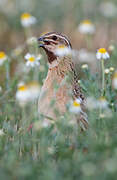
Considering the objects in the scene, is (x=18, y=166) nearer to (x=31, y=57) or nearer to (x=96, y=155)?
(x=96, y=155)

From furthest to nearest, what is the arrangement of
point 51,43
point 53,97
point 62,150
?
point 51,43
point 53,97
point 62,150

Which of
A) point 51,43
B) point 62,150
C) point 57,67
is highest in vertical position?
point 51,43

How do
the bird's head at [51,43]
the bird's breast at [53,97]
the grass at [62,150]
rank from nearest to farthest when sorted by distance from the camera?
the grass at [62,150]
the bird's breast at [53,97]
the bird's head at [51,43]

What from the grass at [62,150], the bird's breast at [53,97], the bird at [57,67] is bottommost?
the grass at [62,150]

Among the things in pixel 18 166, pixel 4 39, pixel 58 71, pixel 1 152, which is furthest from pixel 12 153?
pixel 4 39

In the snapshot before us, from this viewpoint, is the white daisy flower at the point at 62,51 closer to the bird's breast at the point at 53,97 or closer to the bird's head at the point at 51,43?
the bird's head at the point at 51,43

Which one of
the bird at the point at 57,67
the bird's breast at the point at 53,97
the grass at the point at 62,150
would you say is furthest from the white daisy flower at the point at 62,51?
the grass at the point at 62,150

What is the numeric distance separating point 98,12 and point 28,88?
7140mm

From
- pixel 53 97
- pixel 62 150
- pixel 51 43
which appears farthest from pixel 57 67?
pixel 62 150

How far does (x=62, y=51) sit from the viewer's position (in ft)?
16.5

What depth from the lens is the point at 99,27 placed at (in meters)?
10.4

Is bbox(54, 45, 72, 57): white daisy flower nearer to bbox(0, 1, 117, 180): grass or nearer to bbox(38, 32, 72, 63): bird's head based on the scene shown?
bbox(38, 32, 72, 63): bird's head

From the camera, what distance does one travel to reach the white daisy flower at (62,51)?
503 cm

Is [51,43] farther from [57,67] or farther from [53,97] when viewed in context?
[53,97]
